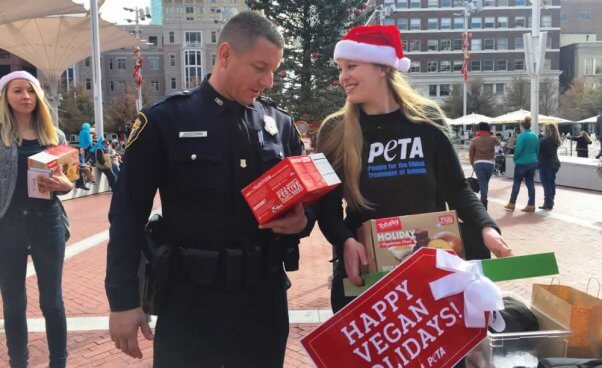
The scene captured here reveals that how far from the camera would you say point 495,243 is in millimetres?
2273

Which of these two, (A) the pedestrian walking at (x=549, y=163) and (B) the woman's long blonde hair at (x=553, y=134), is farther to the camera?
(B) the woman's long blonde hair at (x=553, y=134)

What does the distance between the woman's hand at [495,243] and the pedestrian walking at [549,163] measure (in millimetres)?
10372

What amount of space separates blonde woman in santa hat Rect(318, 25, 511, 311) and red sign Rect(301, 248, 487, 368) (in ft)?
1.33

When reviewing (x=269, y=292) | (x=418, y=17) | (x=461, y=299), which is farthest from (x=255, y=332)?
(x=418, y=17)

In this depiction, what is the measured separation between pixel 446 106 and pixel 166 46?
47.4 meters

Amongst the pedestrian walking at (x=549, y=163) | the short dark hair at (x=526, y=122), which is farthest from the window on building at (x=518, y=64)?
the short dark hair at (x=526, y=122)

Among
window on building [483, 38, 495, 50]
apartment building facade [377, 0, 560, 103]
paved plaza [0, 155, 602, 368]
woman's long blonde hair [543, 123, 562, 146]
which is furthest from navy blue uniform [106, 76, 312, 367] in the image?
window on building [483, 38, 495, 50]

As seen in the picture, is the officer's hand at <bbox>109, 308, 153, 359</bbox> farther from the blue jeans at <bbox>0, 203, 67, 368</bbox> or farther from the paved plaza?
the paved plaza

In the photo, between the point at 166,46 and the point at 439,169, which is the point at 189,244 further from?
the point at 166,46

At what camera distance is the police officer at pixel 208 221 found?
6.55ft

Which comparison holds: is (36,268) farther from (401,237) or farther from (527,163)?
(527,163)

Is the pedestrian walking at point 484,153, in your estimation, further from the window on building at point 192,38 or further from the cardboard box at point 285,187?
the window on building at point 192,38

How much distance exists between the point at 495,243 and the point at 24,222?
2.81 m

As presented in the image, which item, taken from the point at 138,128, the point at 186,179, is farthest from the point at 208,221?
the point at 138,128
